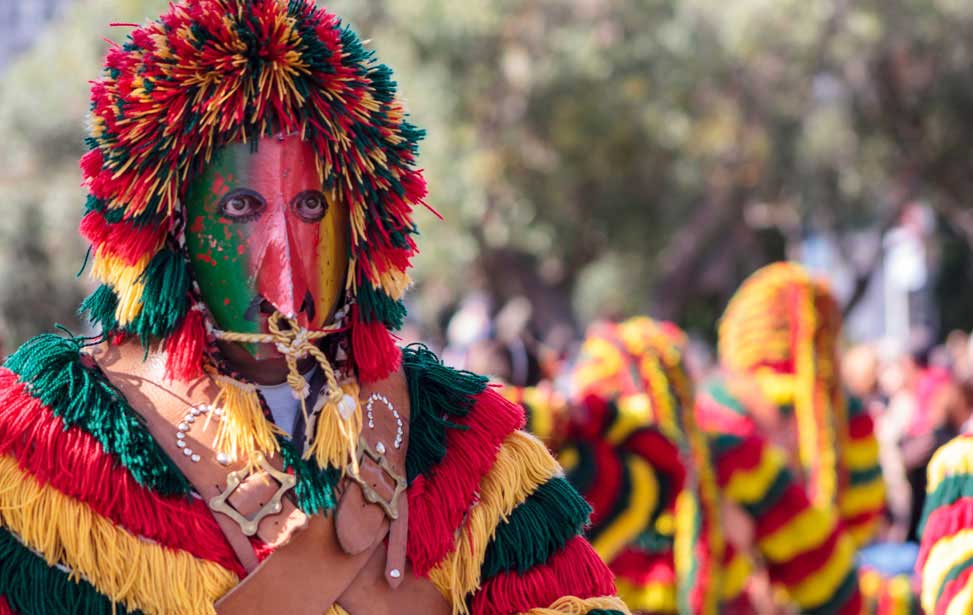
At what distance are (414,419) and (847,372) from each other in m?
8.85

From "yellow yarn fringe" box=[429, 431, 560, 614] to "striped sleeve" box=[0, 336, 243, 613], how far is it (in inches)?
17.7

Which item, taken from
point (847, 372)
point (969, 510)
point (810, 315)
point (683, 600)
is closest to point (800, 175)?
point (847, 372)

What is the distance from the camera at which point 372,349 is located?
10.4 feet

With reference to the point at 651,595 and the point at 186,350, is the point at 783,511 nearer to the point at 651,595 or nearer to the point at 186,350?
the point at 651,595

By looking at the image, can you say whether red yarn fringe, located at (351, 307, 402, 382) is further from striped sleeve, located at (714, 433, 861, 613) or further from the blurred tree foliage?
the blurred tree foliage

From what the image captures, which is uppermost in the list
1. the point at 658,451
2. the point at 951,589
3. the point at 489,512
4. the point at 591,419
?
the point at 489,512

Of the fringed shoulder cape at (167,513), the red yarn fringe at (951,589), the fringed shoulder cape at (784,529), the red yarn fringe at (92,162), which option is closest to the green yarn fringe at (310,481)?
the fringed shoulder cape at (167,513)

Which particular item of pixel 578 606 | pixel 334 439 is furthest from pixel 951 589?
pixel 334 439

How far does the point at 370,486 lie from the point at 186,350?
1.46 feet

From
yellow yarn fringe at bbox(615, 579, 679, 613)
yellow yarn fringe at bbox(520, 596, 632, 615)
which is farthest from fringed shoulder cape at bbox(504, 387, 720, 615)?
yellow yarn fringe at bbox(520, 596, 632, 615)

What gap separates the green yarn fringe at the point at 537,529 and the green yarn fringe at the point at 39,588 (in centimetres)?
78

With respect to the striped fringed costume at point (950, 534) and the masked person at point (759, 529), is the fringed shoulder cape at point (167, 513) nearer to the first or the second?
the striped fringed costume at point (950, 534)

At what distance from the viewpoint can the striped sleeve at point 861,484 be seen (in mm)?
7621

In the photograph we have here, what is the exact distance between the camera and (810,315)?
7.96 m
